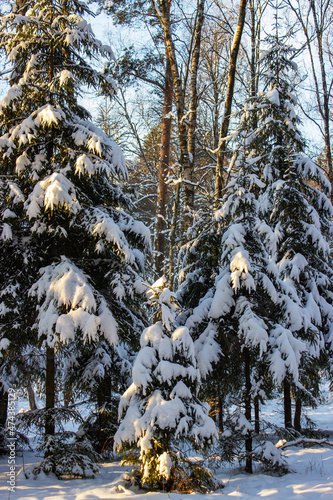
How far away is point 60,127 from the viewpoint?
253 inches

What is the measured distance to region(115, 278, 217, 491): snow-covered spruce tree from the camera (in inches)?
187

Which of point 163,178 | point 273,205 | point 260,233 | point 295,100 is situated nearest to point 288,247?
point 273,205

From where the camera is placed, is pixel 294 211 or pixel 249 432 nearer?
pixel 249 432

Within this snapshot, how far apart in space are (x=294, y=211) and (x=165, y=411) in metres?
5.73

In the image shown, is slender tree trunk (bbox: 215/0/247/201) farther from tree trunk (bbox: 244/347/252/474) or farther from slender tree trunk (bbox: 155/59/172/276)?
tree trunk (bbox: 244/347/252/474)

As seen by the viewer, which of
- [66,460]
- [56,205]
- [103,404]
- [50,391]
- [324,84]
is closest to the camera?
[56,205]

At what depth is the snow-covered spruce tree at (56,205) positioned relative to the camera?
575cm

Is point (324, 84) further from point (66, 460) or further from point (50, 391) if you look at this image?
point (66, 460)

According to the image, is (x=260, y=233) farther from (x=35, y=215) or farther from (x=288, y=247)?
(x=35, y=215)

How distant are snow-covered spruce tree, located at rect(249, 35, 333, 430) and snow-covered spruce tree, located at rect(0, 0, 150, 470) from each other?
3.59m

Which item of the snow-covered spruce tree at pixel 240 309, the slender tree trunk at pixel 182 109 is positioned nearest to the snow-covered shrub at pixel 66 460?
the snow-covered spruce tree at pixel 240 309

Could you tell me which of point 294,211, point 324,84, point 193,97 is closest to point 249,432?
point 294,211

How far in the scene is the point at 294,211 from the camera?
8648 millimetres

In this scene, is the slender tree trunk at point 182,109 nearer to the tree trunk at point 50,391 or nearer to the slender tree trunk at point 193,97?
the slender tree trunk at point 193,97
